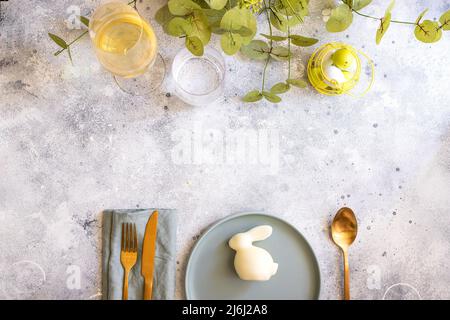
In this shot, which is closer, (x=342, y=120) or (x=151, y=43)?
(x=151, y=43)

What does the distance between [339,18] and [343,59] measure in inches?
2.8

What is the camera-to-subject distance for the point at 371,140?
0.90 metres

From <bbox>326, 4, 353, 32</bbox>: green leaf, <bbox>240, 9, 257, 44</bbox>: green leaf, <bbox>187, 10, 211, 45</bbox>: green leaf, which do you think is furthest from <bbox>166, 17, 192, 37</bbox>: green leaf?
<bbox>326, 4, 353, 32</bbox>: green leaf

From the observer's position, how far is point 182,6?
75 centimetres

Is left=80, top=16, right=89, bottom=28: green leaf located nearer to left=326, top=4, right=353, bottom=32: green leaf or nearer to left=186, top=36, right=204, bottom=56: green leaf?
left=186, top=36, right=204, bottom=56: green leaf

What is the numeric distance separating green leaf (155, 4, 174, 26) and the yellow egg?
31 cm

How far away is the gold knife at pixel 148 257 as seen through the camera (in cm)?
82

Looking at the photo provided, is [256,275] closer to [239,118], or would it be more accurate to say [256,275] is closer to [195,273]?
[195,273]

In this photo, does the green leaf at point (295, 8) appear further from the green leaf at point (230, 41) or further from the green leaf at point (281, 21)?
the green leaf at point (230, 41)

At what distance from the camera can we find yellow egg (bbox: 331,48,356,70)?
0.82 meters

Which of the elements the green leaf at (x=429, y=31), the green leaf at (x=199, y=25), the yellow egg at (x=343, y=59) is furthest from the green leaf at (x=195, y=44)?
the green leaf at (x=429, y=31)

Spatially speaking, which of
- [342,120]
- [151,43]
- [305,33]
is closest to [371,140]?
[342,120]
